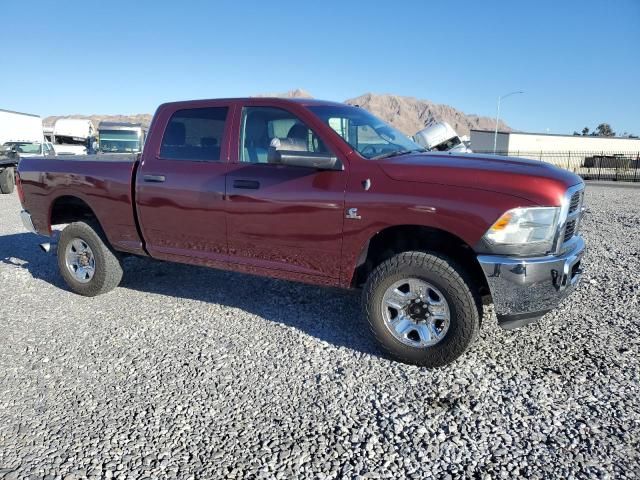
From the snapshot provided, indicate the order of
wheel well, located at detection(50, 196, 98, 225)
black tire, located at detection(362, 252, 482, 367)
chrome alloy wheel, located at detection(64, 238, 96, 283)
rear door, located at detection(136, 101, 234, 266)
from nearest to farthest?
black tire, located at detection(362, 252, 482, 367), rear door, located at detection(136, 101, 234, 266), chrome alloy wheel, located at detection(64, 238, 96, 283), wheel well, located at detection(50, 196, 98, 225)

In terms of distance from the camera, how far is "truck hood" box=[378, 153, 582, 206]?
3.13 metres

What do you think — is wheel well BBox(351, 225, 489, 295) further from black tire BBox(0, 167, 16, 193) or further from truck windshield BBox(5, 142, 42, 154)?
truck windshield BBox(5, 142, 42, 154)

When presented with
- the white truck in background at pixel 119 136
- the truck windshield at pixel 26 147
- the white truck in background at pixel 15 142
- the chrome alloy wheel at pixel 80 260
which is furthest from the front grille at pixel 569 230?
the truck windshield at pixel 26 147

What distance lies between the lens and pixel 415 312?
3.51 metres

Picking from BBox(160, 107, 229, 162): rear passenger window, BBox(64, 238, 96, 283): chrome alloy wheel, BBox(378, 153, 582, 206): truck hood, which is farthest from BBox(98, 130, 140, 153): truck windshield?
BBox(378, 153, 582, 206): truck hood

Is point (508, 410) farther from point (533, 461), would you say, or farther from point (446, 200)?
point (446, 200)

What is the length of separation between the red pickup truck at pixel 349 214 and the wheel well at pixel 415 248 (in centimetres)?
1

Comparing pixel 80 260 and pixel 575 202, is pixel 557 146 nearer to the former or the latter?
pixel 575 202

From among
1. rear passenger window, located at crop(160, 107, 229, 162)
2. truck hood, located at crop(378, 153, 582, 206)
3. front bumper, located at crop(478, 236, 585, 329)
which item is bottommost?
front bumper, located at crop(478, 236, 585, 329)

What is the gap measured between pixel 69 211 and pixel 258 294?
240 cm

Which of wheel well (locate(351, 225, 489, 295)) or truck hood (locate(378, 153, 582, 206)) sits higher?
truck hood (locate(378, 153, 582, 206))

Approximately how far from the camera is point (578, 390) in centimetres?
319

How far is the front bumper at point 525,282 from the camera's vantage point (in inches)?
123

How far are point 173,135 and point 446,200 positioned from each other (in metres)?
2.73
